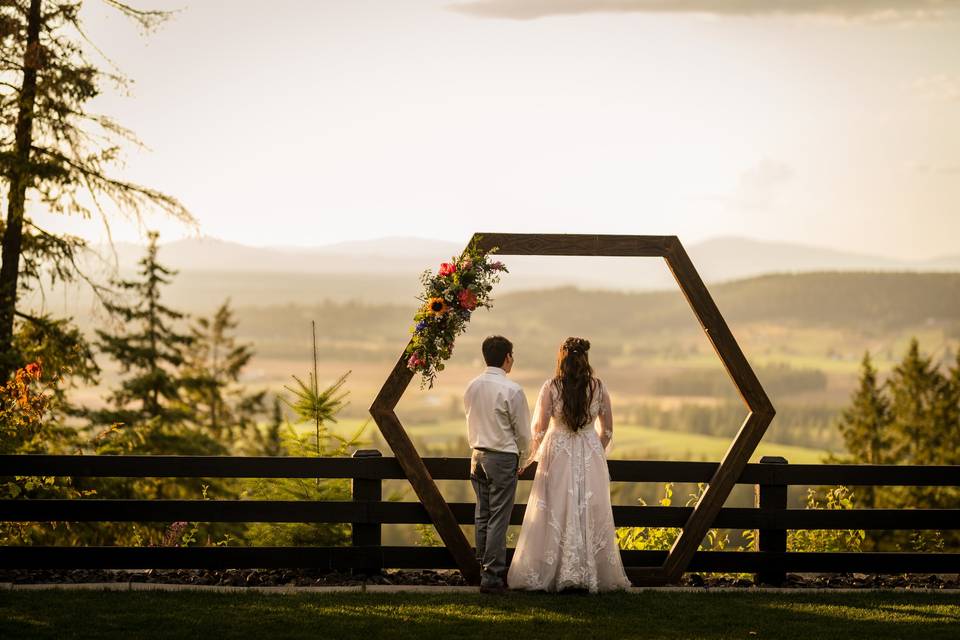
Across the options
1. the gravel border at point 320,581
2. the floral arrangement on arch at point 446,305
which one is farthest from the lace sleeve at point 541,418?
the gravel border at point 320,581

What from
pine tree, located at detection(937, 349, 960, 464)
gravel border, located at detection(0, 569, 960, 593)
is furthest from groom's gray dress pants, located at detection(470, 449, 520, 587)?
pine tree, located at detection(937, 349, 960, 464)

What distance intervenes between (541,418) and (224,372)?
1653 inches

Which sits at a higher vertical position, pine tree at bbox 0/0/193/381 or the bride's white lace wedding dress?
pine tree at bbox 0/0/193/381

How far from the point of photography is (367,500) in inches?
376

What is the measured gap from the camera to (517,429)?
880 centimetres

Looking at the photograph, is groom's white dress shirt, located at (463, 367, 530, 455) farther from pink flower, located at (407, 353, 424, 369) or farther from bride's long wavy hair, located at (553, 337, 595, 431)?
pink flower, located at (407, 353, 424, 369)

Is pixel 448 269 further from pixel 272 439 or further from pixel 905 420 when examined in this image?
pixel 905 420

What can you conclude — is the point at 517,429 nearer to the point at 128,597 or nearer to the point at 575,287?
the point at 128,597

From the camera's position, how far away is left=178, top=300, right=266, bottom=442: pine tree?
41.3 metres

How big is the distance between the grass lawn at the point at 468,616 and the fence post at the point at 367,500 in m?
0.59

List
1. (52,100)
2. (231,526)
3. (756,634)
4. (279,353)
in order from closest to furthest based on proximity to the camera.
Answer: (756,634), (52,100), (231,526), (279,353)

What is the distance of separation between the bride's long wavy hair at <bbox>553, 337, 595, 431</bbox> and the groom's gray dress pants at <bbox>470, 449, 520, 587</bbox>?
0.59 metres

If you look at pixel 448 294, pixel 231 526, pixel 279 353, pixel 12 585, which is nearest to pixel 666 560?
pixel 448 294

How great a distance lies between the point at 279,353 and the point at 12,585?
430 feet
